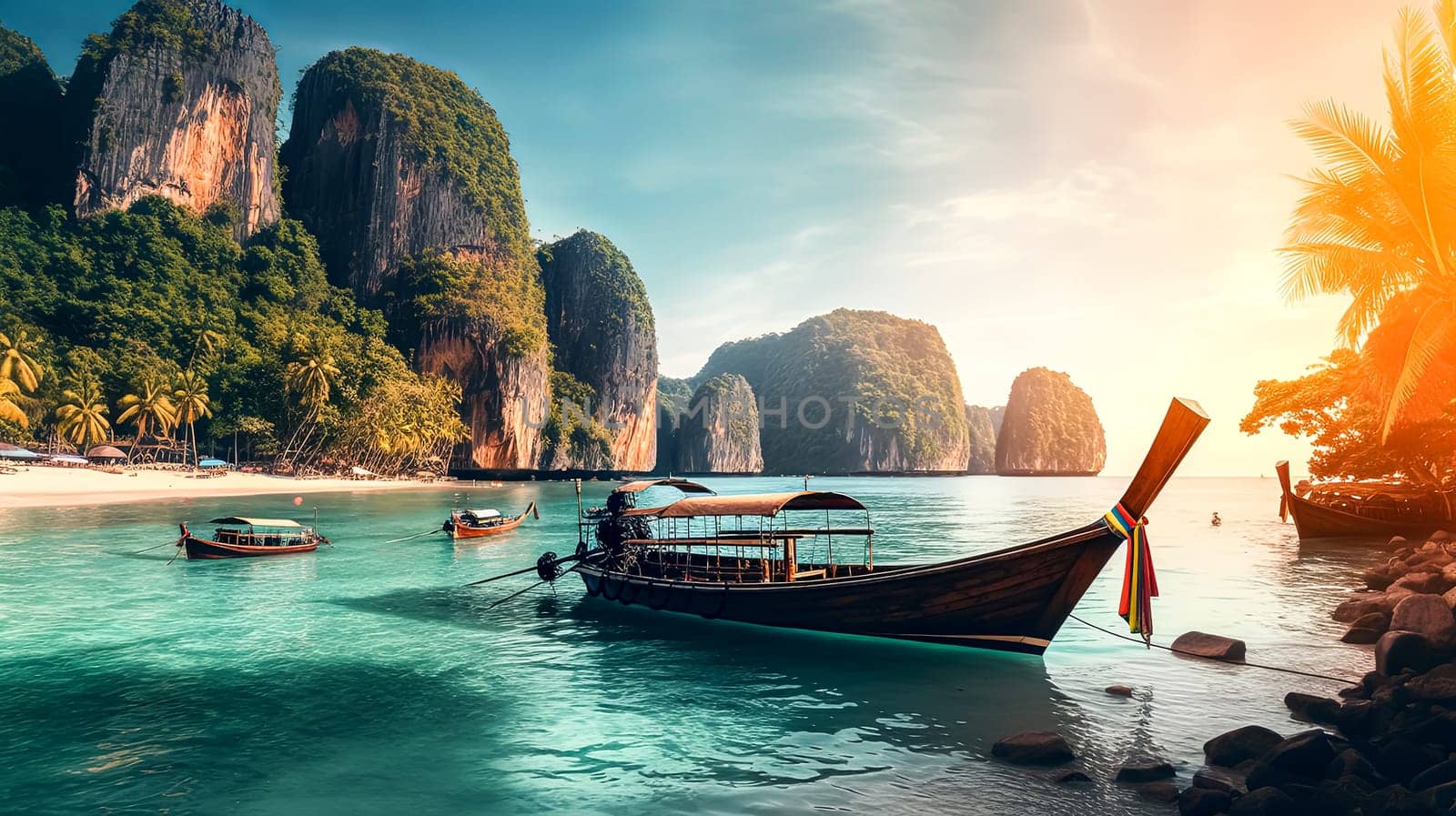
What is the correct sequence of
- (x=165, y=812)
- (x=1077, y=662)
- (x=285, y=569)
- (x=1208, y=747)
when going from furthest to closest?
(x=285, y=569), (x=1077, y=662), (x=1208, y=747), (x=165, y=812)

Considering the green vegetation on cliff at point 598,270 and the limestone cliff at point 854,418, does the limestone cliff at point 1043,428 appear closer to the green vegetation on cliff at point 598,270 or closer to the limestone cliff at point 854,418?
the limestone cliff at point 854,418

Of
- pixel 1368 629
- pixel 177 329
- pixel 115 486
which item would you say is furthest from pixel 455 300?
pixel 1368 629

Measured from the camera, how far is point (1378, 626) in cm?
1419

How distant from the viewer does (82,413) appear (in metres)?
52.8

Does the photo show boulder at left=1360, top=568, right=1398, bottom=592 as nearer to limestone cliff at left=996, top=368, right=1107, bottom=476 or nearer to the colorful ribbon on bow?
the colorful ribbon on bow

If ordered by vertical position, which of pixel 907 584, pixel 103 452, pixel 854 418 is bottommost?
pixel 907 584

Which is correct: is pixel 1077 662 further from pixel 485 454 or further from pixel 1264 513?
pixel 485 454

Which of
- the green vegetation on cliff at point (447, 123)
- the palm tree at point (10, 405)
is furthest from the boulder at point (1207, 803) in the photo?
the green vegetation on cliff at point (447, 123)

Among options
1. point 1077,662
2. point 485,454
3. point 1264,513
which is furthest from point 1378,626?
point 485,454

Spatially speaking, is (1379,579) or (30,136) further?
(30,136)

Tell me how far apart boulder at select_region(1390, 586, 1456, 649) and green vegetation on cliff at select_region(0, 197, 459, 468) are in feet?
216

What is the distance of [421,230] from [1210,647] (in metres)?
95.0

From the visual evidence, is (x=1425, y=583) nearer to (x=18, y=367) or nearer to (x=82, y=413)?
(x=82, y=413)

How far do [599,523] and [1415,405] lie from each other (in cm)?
2113
